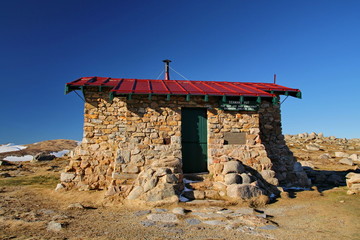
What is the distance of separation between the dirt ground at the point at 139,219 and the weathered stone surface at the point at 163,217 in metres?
0.19

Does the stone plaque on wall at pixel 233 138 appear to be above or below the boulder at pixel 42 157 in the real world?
above

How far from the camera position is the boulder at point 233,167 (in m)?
8.55

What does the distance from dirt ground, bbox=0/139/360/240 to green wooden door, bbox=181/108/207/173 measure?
254 centimetres

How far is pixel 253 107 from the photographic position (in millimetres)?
9852

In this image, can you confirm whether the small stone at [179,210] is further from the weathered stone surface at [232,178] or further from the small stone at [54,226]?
the small stone at [54,226]

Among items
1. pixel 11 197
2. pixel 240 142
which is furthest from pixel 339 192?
pixel 11 197

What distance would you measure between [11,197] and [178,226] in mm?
7136

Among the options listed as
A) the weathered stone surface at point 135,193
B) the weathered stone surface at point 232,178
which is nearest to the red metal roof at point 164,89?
the weathered stone surface at point 232,178

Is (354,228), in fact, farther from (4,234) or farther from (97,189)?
(97,189)

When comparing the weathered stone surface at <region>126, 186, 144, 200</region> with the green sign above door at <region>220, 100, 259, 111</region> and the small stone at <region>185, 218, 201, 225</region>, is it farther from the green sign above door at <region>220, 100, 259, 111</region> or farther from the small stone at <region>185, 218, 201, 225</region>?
the green sign above door at <region>220, 100, 259, 111</region>

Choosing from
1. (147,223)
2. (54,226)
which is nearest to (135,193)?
(147,223)

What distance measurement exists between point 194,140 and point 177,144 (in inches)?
35.1

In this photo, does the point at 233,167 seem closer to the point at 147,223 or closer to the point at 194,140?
→ the point at 194,140

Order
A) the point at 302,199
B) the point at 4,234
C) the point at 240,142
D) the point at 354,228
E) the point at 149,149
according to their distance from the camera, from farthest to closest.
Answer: the point at 240,142 < the point at 149,149 < the point at 302,199 < the point at 354,228 < the point at 4,234
